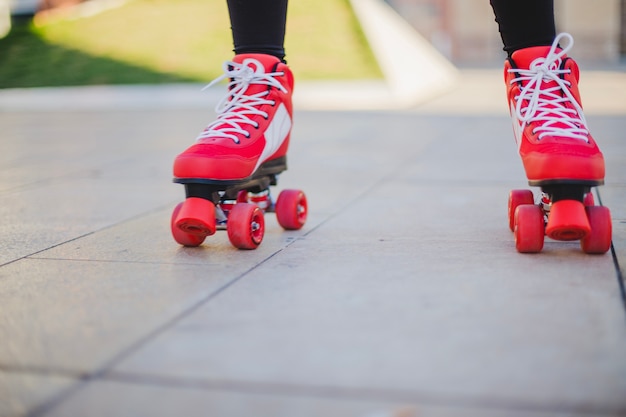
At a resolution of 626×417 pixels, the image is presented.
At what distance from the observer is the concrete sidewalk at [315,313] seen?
3.16 ft

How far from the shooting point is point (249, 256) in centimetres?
168

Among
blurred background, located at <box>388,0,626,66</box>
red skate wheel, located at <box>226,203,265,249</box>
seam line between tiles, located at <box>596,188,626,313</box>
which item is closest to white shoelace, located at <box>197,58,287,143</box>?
red skate wheel, located at <box>226,203,265,249</box>

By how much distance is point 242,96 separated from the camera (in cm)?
184

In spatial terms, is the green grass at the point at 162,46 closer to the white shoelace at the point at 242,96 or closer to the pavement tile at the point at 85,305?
the white shoelace at the point at 242,96

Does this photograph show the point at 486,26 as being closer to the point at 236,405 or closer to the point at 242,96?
the point at 242,96

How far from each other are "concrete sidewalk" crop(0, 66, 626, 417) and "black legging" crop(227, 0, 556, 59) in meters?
0.44

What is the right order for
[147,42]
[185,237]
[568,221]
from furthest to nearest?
[147,42] < [185,237] < [568,221]

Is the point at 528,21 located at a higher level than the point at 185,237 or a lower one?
higher

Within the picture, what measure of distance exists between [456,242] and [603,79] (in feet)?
28.1

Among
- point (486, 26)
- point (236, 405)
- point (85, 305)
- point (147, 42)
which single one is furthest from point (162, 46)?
point (486, 26)

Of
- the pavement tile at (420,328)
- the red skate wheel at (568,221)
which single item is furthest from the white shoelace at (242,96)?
the red skate wheel at (568,221)

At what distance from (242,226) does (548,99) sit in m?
0.70

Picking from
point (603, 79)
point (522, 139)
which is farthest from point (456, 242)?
point (603, 79)

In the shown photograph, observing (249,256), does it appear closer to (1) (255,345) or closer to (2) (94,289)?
(2) (94,289)
